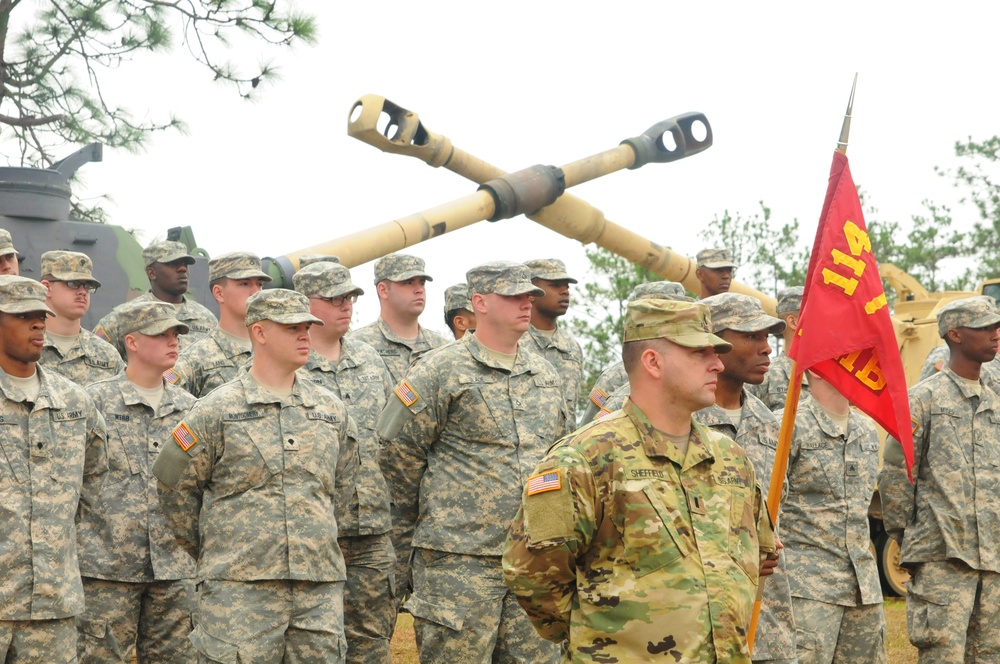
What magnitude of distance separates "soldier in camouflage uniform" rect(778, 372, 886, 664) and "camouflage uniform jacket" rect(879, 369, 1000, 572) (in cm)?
81

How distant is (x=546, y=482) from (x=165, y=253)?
4.93m

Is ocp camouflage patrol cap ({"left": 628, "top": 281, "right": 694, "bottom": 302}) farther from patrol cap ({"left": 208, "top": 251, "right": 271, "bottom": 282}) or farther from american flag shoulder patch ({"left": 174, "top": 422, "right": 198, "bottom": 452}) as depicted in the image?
american flag shoulder patch ({"left": 174, "top": 422, "right": 198, "bottom": 452})

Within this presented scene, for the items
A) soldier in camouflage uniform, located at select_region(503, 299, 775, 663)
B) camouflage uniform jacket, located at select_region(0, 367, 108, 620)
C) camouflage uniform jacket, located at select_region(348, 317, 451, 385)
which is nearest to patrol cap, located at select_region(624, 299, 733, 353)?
soldier in camouflage uniform, located at select_region(503, 299, 775, 663)

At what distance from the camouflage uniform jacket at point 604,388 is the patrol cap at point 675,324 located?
3152mm

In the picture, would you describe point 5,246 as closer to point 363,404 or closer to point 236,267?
point 236,267

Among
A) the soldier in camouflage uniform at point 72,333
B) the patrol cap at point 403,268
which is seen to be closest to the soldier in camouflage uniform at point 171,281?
the soldier in camouflage uniform at point 72,333

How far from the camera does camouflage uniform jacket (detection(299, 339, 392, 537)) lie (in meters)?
7.05

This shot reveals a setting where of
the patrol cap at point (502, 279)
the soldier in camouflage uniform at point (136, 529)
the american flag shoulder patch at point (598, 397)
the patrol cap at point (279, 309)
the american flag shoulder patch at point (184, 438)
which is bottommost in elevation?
the soldier in camouflage uniform at point (136, 529)

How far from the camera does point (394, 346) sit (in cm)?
819

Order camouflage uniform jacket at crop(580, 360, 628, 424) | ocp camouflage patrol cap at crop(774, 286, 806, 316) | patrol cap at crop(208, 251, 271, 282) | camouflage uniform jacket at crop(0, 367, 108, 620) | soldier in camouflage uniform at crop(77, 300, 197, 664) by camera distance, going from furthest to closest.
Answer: ocp camouflage patrol cap at crop(774, 286, 806, 316) → patrol cap at crop(208, 251, 271, 282) → camouflage uniform jacket at crop(580, 360, 628, 424) → soldier in camouflage uniform at crop(77, 300, 197, 664) → camouflage uniform jacket at crop(0, 367, 108, 620)

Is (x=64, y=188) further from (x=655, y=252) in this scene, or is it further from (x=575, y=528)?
(x=575, y=528)

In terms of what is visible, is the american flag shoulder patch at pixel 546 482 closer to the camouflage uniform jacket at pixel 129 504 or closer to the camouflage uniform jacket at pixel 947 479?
the camouflage uniform jacket at pixel 129 504

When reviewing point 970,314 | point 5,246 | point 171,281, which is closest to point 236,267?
point 171,281

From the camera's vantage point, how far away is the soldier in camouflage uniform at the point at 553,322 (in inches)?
332
